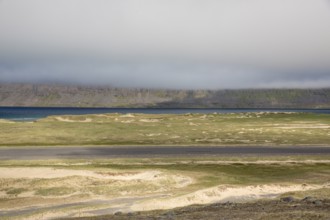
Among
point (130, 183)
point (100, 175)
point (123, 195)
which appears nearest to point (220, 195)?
point (123, 195)

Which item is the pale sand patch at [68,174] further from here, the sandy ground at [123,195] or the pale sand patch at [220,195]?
the pale sand patch at [220,195]

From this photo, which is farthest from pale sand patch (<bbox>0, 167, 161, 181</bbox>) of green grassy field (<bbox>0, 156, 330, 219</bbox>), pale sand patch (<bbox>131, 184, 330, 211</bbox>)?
pale sand patch (<bbox>131, 184, 330, 211</bbox>)

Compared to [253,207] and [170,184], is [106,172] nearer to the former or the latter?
[170,184]

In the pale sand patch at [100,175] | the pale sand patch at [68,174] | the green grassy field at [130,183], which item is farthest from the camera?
the pale sand patch at [68,174]

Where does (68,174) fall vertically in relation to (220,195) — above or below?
above

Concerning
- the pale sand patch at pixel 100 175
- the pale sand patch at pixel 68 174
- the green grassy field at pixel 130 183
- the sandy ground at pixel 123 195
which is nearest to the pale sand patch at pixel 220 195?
the sandy ground at pixel 123 195

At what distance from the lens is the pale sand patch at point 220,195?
33.9 meters

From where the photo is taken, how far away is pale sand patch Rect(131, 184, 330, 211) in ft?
111

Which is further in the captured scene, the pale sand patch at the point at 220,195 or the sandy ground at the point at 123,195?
the pale sand patch at the point at 220,195

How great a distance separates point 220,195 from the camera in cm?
3762

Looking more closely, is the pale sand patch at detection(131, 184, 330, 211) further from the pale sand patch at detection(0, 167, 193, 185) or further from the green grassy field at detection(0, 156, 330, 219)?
the pale sand patch at detection(0, 167, 193, 185)

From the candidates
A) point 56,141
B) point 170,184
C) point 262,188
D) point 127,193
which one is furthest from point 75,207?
point 56,141

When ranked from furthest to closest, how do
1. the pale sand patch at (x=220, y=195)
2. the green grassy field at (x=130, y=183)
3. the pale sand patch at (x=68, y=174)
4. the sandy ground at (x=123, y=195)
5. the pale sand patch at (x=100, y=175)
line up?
the pale sand patch at (x=68, y=174) < the pale sand patch at (x=100, y=175) < the green grassy field at (x=130, y=183) < the pale sand patch at (x=220, y=195) < the sandy ground at (x=123, y=195)

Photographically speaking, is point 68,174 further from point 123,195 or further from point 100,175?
point 123,195
